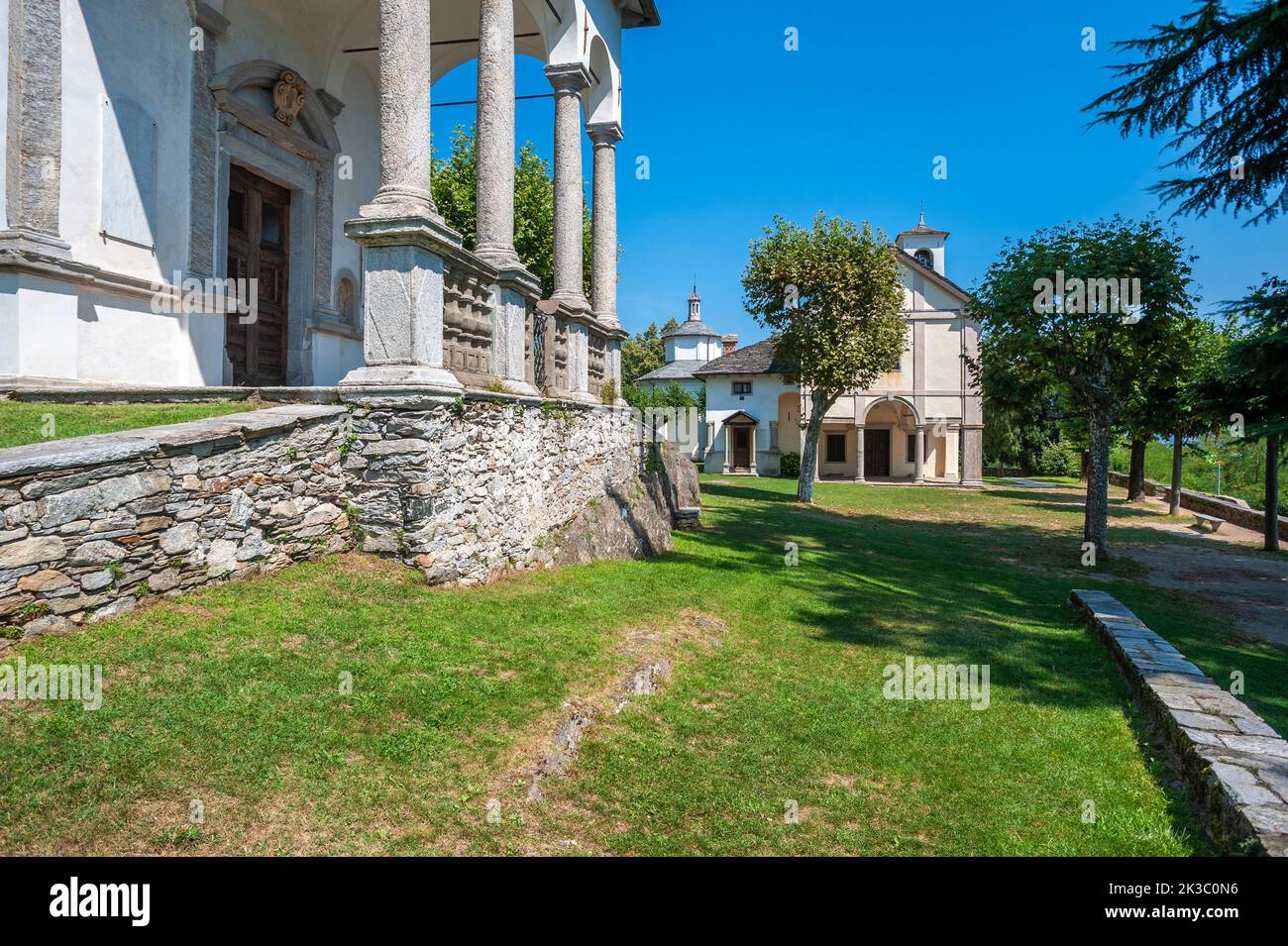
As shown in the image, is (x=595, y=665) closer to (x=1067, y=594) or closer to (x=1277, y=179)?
(x=1067, y=594)

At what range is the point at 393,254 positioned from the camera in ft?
19.6


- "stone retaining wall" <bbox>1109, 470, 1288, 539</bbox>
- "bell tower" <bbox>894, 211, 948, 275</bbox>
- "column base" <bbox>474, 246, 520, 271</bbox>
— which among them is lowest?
"stone retaining wall" <bbox>1109, 470, 1288, 539</bbox>

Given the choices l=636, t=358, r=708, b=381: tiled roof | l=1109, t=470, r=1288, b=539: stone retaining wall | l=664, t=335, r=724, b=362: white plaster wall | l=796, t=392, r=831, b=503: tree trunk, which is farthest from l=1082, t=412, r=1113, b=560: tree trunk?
l=664, t=335, r=724, b=362: white plaster wall

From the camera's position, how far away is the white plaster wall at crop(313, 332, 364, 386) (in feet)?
36.4

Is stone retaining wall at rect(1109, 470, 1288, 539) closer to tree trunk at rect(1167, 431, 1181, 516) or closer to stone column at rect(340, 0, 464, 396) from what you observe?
tree trunk at rect(1167, 431, 1181, 516)

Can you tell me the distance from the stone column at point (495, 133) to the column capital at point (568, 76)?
248cm

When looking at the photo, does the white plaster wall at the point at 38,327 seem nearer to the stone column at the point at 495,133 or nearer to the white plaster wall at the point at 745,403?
the stone column at the point at 495,133

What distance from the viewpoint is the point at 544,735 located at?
4184mm

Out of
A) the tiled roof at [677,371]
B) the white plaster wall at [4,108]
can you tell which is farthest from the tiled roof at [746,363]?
the white plaster wall at [4,108]

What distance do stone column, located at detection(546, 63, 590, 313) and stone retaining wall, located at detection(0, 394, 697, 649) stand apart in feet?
7.85

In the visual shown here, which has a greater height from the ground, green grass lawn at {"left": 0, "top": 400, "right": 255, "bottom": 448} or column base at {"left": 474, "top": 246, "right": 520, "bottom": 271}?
column base at {"left": 474, "top": 246, "right": 520, "bottom": 271}

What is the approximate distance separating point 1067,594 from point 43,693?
11.8m

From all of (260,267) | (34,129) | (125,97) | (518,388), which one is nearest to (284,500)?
(518,388)
